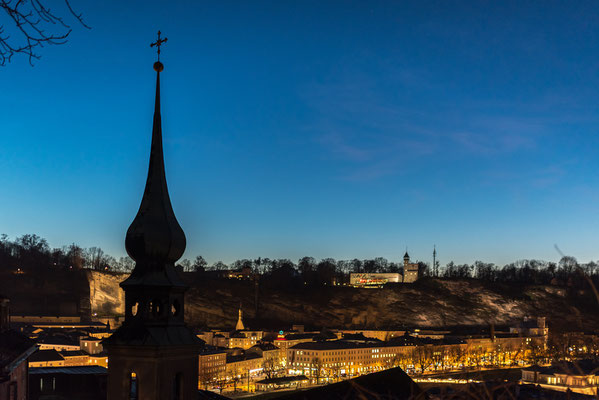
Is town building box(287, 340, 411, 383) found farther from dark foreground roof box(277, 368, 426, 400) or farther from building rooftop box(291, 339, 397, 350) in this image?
dark foreground roof box(277, 368, 426, 400)

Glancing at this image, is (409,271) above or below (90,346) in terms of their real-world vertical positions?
above

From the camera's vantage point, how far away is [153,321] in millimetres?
10430

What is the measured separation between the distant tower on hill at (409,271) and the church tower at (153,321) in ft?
591

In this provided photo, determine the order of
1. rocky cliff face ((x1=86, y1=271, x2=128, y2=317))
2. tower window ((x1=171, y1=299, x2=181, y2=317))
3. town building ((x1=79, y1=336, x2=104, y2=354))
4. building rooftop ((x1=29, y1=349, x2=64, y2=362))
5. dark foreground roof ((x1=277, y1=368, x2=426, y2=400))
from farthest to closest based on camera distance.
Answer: rocky cliff face ((x1=86, y1=271, x2=128, y2=317)), town building ((x1=79, y1=336, x2=104, y2=354)), building rooftop ((x1=29, y1=349, x2=64, y2=362)), dark foreground roof ((x1=277, y1=368, x2=426, y2=400)), tower window ((x1=171, y1=299, x2=181, y2=317))

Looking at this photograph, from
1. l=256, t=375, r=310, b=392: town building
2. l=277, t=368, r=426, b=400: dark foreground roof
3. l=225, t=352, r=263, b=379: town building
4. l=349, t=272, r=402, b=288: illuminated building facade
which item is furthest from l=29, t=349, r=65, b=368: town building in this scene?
l=349, t=272, r=402, b=288: illuminated building facade

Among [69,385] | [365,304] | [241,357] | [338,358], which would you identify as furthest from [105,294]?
[69,385]

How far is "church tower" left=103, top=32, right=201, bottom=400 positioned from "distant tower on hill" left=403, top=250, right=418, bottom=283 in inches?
7088

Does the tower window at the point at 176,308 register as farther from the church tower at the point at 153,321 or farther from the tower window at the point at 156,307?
the tower window at the point at 156,307

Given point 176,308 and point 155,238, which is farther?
point 176,308

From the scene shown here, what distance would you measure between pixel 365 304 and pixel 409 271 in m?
37.7

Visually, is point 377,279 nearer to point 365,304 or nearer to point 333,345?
point 365,304

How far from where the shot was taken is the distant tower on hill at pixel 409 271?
18838cm

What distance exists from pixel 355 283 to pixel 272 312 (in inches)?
1546

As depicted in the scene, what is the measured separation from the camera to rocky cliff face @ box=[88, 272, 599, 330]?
147125 millimetres
